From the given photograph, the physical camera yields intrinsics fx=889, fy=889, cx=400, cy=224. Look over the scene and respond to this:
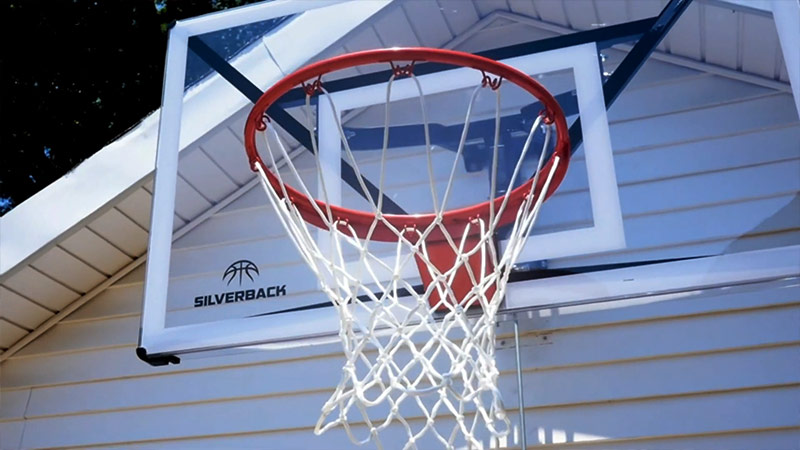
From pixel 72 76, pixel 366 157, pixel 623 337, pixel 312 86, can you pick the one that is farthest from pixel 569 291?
pixel 72 76

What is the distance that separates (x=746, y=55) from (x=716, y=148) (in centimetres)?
39

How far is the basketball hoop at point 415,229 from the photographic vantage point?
2.86 m

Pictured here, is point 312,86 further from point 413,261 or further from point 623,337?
point 623,337

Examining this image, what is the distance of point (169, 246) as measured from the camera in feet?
11.6

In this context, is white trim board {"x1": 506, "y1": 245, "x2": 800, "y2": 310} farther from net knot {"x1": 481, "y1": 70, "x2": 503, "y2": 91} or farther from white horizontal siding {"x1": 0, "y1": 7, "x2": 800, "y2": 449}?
net knot {"x1": 481, "y1": 70, "x2": 503, "y2": 91}

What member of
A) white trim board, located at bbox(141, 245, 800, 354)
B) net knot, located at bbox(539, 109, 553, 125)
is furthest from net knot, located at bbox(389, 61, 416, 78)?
white trim board, located at bbox(141, 245, 800, 354)

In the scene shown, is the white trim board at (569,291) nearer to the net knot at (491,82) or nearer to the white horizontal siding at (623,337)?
the white horizontal siding at (623,337)

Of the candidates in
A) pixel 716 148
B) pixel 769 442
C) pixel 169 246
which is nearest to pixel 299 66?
pixel 169 246

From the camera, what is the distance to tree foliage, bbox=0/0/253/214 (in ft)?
34.0

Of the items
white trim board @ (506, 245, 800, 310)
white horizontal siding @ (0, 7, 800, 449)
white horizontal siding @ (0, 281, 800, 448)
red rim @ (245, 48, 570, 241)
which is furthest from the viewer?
white horizontal siding @ (0, 281, 800, 448)

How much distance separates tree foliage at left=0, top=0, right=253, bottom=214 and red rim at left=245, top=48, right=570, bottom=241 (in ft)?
25.2

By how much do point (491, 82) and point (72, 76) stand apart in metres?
9.03

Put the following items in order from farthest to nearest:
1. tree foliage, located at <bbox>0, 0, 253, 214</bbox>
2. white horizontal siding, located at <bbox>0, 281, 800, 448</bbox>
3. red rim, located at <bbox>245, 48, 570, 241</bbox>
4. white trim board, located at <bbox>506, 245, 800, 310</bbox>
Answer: tree foliage, located at <bbox>0, 0, 253, 214</bbox> < white horizontal siding, located at <bbox>0, 281, 800, 448</bbox> < white trim board, located at <bbox>506, 245, 800, 310</bbox> < red rim, located at <bbox>245, 48, 570, 241</bbox>

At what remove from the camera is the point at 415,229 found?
312cm
